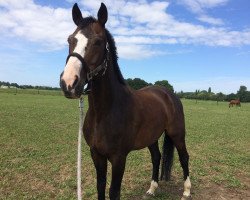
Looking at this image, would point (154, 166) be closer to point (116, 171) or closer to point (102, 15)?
point (116, 171)

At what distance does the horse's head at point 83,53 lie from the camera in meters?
3.22

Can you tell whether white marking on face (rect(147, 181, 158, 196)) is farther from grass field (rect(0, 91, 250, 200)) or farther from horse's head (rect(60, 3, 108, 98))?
horse's head (rect(60, 3, 108, 98))

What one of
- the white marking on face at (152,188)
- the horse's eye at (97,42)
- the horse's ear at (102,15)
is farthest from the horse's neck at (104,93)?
the white marking on face at (152,188)

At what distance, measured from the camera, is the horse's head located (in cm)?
322

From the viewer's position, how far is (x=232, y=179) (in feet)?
24.3

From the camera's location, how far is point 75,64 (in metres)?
3.32

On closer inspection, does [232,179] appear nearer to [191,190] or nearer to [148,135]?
[191,190]

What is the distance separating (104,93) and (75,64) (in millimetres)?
889

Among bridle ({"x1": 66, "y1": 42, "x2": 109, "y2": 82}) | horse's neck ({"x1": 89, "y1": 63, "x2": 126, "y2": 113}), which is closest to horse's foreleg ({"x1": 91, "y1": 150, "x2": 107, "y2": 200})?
horse's neck ({"x1": 89, "y1": 63, "x2": 126, "y2": 113})

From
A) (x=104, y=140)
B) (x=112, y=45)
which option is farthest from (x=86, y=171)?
(x=112, y=45)

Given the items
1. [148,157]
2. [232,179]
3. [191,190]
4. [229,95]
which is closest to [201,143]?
[148,157]

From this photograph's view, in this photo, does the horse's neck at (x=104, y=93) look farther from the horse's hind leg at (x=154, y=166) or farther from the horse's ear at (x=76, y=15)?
the horse's hind leg at (x=154, y=166)

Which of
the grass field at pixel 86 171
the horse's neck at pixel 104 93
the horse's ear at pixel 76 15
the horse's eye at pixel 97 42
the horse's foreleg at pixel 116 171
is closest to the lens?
the horse's eye at pixel 97 42

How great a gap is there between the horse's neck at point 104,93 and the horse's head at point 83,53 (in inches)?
9.7
